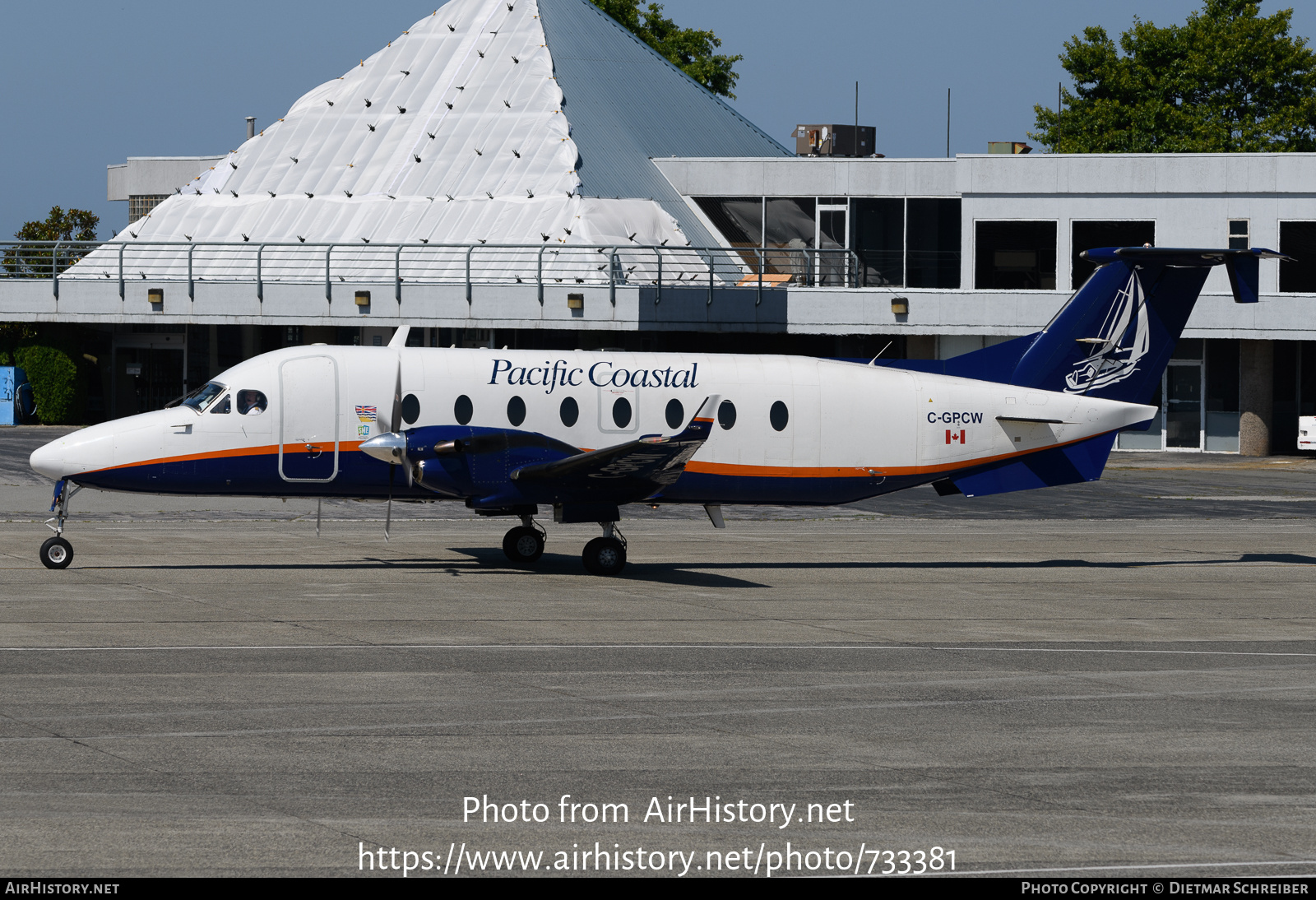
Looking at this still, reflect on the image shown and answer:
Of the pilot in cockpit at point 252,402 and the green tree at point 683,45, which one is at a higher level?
the green tree at point 683,45

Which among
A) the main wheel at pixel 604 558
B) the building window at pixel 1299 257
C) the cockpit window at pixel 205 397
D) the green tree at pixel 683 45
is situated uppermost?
the green tree at pixel 683 45

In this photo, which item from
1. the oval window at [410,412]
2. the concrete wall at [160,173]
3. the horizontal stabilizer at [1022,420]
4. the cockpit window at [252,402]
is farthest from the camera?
the concrete wall at [160,173]

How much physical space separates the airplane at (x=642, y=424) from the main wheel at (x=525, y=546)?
1.2 inches

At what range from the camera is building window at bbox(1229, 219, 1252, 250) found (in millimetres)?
48844

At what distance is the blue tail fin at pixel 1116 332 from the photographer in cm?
2475

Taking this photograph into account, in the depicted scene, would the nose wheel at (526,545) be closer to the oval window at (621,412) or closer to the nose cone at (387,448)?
the oval window at (621,412)

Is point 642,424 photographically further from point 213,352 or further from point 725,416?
point 213,352

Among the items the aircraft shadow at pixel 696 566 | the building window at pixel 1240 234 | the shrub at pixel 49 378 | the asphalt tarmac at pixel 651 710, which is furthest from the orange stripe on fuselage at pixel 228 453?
the building window at pixel 1240 234

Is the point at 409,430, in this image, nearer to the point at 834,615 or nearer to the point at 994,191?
the point at 834,615

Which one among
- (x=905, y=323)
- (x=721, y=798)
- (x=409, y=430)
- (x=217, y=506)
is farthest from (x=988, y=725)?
(x=905, y=323)

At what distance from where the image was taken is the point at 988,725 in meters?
12.7

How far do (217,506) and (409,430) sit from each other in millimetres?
12298

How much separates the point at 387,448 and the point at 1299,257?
37.9 meters

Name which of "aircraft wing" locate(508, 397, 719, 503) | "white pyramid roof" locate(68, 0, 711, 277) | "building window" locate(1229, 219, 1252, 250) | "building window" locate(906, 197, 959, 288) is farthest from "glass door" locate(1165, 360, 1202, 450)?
"aircraft wing" locate(508, 397, 719, 503)
